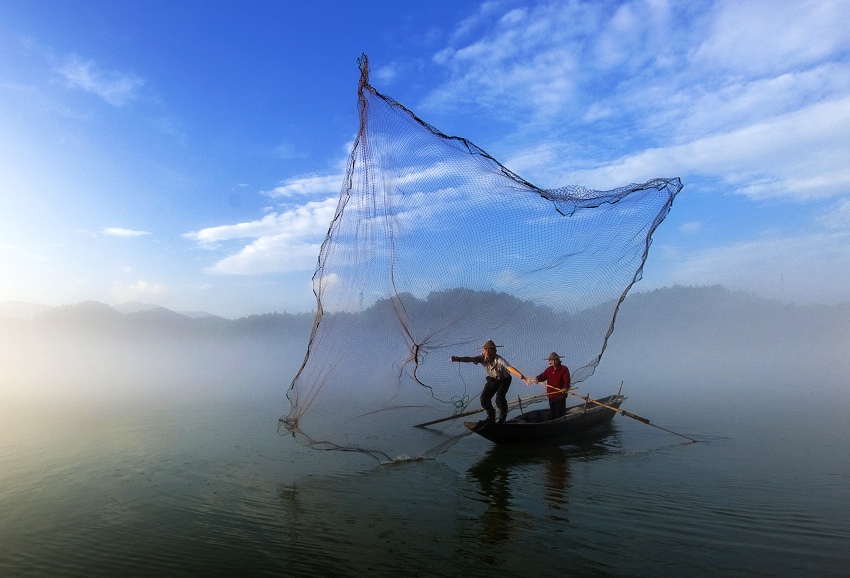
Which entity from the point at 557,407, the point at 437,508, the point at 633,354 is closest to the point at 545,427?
the point at 557,407

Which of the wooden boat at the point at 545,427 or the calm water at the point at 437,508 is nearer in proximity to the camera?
the calm water at the point at 437,508

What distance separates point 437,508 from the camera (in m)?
7.59

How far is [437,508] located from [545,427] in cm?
452

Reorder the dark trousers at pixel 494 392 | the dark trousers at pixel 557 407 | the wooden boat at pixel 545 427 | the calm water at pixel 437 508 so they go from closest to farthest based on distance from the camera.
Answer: the calm water at pixel 437 508 → the dark trousers at pixel 494 392 → the wooden boat at pixel 545 427 → the dark trousers at pixel 557 407

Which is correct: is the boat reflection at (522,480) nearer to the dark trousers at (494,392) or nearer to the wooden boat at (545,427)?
the wooden boat at (545,427)

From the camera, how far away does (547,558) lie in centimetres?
578

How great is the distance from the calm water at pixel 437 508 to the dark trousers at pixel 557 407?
2.93 feet

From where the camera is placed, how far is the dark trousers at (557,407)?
12.2 meters

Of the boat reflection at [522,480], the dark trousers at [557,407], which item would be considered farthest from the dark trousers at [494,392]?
the dark trousers at [557,407]

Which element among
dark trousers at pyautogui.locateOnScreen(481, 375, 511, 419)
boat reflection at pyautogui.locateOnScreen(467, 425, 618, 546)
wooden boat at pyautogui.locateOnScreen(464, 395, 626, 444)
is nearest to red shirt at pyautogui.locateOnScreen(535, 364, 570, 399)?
wooden boat at pyautogui.locateOnScreen(464, 395, 626, 444)

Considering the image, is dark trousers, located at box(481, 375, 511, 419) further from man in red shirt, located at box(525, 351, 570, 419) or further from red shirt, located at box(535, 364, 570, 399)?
red shirt, located at box(535, 364, 570, 399)

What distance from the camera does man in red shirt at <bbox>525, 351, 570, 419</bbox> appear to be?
11.0m

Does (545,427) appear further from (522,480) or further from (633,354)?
(633,354)

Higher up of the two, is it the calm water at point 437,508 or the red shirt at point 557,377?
the red shirt at point 557,377
